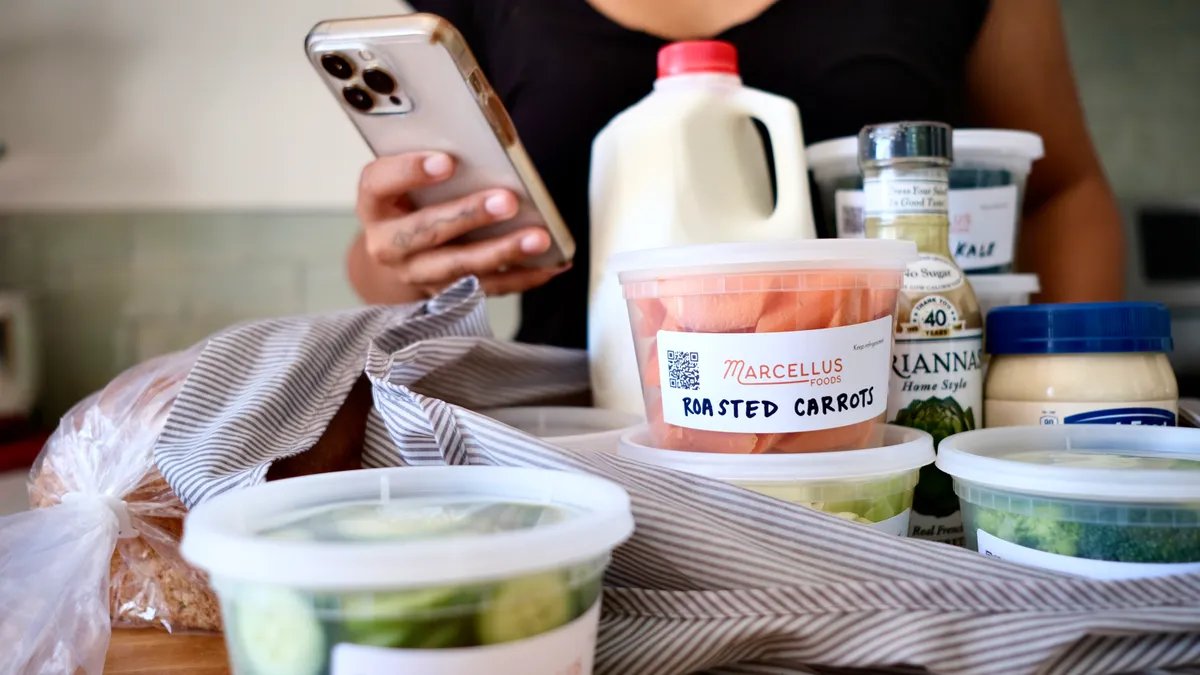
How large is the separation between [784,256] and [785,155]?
17 centimetres

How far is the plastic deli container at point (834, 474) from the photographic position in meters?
0.38

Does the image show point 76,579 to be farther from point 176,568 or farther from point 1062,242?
point 1062,242

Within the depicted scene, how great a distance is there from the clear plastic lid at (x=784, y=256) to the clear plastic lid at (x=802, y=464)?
0.08m

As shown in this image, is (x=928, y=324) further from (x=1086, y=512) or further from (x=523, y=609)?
(x=523, y=609)

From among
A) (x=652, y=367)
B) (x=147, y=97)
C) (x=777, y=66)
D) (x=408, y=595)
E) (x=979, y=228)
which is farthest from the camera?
(x=147, y=97)

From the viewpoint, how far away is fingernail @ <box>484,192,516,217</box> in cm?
58

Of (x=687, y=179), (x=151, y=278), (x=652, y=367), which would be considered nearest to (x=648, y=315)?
A: (x=652, y=367)

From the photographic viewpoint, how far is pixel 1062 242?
782 millimetres

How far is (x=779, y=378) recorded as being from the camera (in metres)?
0.39

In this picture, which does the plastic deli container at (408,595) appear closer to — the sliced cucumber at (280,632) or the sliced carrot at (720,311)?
the sliced cucumber at (280,632)

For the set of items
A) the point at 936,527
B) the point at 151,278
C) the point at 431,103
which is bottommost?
the point at 151,278

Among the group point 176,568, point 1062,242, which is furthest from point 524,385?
point 1062,242

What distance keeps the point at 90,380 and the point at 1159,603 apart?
1.82 m

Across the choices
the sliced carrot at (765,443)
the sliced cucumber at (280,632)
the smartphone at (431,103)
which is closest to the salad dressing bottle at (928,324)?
the sliced carrot at (765,443)
